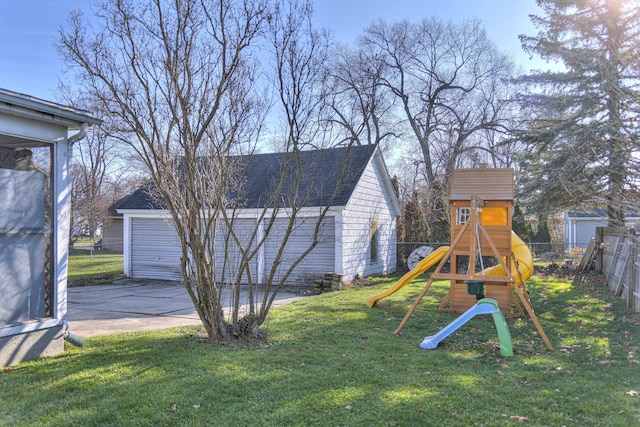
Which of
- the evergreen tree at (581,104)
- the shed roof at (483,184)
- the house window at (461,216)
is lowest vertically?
the house window at (461,216)

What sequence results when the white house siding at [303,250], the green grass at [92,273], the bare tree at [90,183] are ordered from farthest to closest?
the bare tree at [90,183], the green grass at [92,273], the white house siding at [303,250]

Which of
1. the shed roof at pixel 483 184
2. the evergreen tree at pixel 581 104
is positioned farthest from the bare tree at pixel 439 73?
the shed roof at pixel 483 184

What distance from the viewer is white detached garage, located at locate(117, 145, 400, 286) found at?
43.2ft

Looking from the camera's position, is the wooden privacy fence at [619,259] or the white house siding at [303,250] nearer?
the wooden privacy fence at [619,259]

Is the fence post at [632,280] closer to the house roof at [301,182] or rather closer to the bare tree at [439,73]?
the house roof at [301,182]

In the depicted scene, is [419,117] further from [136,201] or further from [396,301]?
[396,301]

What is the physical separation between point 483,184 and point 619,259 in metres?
4.75

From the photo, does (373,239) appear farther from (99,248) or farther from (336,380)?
(99,248)

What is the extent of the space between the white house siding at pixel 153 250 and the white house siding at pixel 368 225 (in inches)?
216

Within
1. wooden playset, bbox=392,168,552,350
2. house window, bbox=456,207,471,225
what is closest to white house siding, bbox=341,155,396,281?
house window, bbox=456,207,471,225

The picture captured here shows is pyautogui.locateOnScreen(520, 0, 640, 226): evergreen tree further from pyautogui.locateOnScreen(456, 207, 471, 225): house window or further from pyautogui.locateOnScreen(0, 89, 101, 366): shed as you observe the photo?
pyautogui.locateOnScreen(0, 89, 101, 366): shed

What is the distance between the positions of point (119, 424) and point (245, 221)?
10.5 meters

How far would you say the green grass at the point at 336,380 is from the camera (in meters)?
3.61

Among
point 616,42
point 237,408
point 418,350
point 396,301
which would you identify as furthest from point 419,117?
point 237,408
